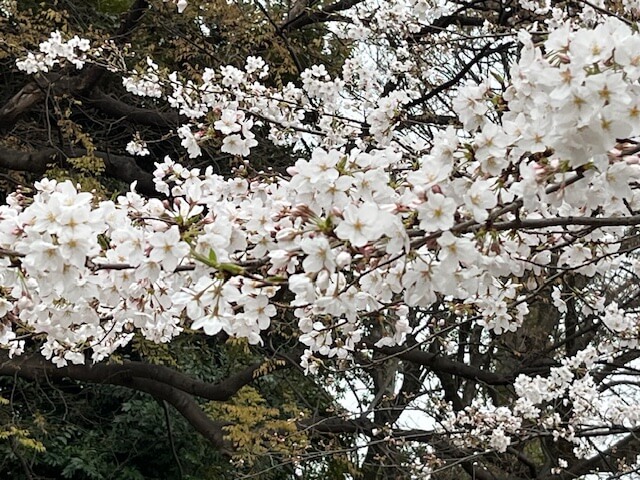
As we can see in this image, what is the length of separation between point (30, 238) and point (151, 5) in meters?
4.56

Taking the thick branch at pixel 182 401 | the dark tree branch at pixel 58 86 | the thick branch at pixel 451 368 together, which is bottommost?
the thick branch at pixel 182 401

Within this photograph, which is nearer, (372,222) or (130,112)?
(372,222)

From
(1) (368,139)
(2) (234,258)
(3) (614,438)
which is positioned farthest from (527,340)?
(2) (234,258)

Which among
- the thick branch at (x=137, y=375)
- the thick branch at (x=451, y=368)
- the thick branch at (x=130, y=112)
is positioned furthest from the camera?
the thick branch at (x=451, y=368)

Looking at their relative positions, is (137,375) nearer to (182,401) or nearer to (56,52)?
(182,401)

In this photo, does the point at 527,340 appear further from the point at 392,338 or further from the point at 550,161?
the point at 550,161

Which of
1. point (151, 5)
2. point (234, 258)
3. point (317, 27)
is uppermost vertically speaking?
point (317, 27)

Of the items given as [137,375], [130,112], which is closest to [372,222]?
[137,375]

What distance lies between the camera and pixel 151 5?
536cm

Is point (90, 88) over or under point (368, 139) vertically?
over

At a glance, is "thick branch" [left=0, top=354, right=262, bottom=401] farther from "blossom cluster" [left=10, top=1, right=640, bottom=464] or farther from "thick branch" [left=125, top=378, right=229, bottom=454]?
"blossom cluster" [left=10, top=1, right=640, bottom=464]

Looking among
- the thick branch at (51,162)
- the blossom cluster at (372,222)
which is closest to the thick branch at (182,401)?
the thick branch at (51,162)

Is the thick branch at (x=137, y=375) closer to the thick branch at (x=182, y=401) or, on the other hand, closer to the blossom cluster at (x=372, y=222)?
the thick branch at (x=182, y=401)

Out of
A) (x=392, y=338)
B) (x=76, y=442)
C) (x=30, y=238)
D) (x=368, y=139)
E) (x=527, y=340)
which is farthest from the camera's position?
(x=527, y=340)
